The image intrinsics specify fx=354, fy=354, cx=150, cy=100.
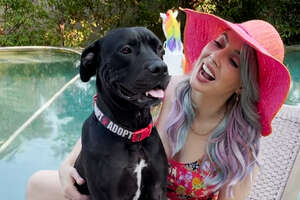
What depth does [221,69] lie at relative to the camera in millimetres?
1480

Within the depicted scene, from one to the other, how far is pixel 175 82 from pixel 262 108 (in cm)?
58

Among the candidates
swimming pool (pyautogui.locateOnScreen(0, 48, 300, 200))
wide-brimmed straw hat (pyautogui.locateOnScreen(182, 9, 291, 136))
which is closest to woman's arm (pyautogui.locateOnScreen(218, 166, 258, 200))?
wide-brimmed straw hat (pyautogui.locateOnScreen(182, 9, 291, 136))

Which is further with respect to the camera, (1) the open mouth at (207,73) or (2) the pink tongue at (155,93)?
(1) the open mouth at (207,73)

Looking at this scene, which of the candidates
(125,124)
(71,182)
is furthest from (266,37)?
(71,182)

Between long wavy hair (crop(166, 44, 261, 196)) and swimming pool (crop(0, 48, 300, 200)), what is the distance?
1830 millimetres

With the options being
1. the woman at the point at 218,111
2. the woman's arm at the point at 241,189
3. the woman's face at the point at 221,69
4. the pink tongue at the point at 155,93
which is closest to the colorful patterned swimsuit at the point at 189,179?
the woman at the point at 218,111

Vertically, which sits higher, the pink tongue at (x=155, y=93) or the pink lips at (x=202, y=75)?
the pink lips at (x=202, y=75)

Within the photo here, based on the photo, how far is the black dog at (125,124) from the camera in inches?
54.0

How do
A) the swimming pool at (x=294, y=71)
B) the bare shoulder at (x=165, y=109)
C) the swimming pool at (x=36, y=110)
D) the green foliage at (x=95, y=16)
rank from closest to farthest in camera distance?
the bare shoulder at (x=165, y=109) → the swimming pool at (x=36, y=110) → the swimming pool at (x=294, y=71) → the green foliage at (x=95, y=16)

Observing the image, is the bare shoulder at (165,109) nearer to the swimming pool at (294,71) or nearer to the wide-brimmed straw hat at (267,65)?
the wide-brimmed straw hat at (267,65)

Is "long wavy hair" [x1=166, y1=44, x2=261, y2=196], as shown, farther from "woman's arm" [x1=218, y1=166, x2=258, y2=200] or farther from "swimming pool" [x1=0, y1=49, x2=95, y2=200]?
"swimming pool" [x1=0, y1=49, x2=95, y2=200]

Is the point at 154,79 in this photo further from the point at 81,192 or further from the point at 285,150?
the point at 285,150

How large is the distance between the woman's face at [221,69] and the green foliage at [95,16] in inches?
278

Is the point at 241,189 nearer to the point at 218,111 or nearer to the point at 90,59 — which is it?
the point at 218,111
